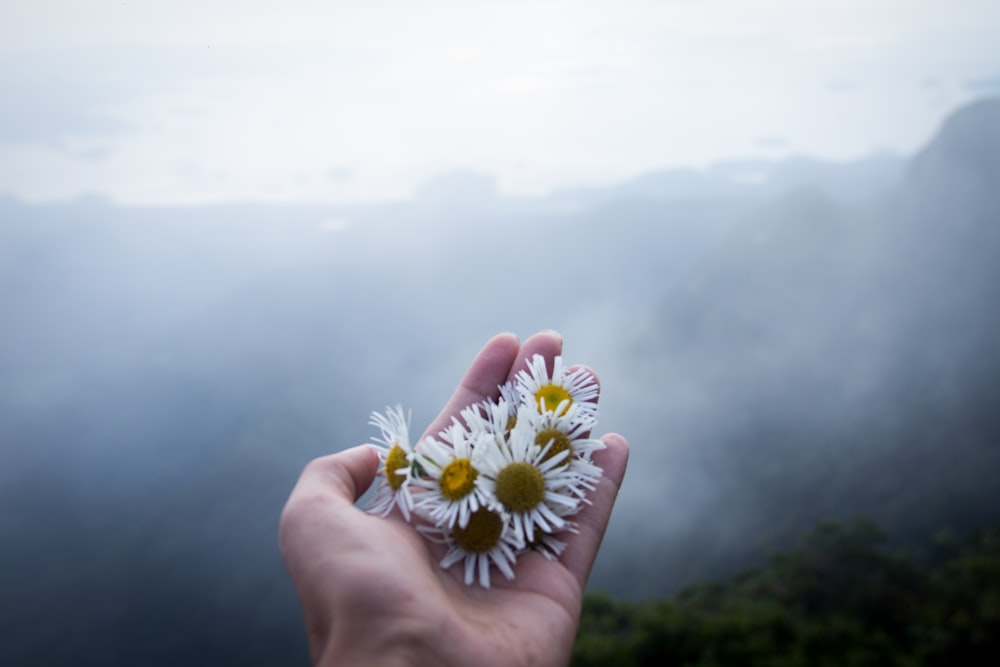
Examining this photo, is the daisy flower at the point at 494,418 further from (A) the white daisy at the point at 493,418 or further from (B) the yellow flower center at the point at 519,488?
(B) the yellow flower center at the point at 519,488

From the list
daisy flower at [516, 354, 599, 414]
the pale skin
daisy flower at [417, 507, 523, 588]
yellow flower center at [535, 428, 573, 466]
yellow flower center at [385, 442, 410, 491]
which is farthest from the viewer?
daisy flower at [516, 354, 599, 414]

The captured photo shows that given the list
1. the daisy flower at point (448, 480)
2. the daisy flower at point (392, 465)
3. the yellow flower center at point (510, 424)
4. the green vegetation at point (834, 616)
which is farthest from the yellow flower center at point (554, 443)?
the green vegetation at point (834, 616)

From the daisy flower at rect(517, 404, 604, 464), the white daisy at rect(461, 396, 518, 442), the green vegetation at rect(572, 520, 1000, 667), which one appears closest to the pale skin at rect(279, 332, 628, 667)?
the daisy flower at rect(517, 404, 604, 464)

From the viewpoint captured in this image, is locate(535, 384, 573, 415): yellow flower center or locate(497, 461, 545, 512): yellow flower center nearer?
locate(497, 461, 545, 512): yellow flower center

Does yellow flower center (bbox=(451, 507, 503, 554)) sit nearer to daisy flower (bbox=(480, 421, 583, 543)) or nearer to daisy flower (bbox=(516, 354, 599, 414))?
daisy flower (bbox=(480, 421, 583, 543))

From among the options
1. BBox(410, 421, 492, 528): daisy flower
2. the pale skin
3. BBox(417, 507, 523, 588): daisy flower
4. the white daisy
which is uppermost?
the white daisy

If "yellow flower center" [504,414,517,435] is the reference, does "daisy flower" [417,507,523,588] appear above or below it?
below

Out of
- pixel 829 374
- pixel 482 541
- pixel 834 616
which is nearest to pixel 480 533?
pixel 482 541

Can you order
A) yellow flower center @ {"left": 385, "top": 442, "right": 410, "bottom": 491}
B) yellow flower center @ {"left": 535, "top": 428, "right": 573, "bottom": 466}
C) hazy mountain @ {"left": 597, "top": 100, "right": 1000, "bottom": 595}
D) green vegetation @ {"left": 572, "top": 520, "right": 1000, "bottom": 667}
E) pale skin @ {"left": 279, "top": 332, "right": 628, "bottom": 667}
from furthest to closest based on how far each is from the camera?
hazy mountain @ {"left": 597, "top": 100, "right": 1000, "bottom": 595} → green vegetation @ {"left": 572, "top": 520, "right": 1000, "bottom": 667} → yellow flower center @ {"left": 535, "top": 428, "right": 573, "bottom": 466} → yellow flower center @ {"left": 385, "top": 442, "right": 410, "bottom": 491} → pale skin @ {"left": 279, "top": 332, "right": 628, "bottom": 667}
